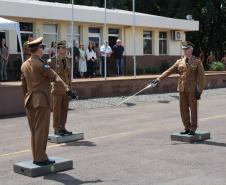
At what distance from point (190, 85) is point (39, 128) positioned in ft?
13.8

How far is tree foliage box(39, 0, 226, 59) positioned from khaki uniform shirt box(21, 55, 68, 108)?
106ft

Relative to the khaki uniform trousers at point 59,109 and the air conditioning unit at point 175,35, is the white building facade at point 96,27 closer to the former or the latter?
the air conditioning unit at point 175,35

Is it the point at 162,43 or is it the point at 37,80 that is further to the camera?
the point at 162,43

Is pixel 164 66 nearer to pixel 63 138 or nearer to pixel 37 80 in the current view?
pixel 63 138

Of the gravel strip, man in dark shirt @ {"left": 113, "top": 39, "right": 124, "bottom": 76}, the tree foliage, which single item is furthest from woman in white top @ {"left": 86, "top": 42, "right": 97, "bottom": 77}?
the tree foliage

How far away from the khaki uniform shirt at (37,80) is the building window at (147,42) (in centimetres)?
2455

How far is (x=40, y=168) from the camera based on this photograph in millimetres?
8234

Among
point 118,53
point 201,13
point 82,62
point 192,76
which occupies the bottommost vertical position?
point 192,76

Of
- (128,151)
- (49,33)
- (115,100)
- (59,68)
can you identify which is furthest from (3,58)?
(128,151)

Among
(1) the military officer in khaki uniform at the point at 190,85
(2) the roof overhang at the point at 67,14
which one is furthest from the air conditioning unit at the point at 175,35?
(1) the military officer in khaki uniform at the point at 190,85

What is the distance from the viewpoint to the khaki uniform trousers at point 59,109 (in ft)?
37.4

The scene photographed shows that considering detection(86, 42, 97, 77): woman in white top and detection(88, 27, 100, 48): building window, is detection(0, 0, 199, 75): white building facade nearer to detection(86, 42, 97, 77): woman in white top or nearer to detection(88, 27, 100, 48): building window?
detection(88, 27, 100, 48): building window

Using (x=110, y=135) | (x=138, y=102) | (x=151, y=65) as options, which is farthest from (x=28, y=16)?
(x=110, y=135)

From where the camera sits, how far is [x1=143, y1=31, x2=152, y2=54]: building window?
32625 millimetres
